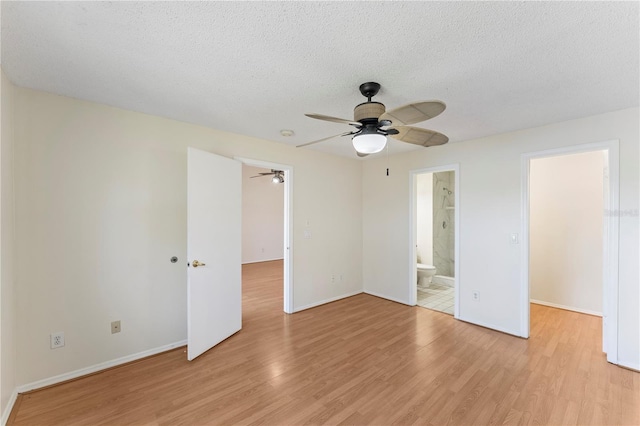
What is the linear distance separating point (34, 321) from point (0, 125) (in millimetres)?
1496

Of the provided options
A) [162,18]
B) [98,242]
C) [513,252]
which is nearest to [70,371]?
[98,242]

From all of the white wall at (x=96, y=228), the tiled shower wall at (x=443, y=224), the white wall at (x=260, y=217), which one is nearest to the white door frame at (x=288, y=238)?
the white wall at (x=96, y=228)

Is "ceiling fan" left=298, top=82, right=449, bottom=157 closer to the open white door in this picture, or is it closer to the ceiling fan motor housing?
the ceiling fan motor housing

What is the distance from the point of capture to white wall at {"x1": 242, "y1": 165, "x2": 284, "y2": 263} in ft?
24.8

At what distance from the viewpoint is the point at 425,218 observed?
18.1 ft

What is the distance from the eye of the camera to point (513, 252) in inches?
125

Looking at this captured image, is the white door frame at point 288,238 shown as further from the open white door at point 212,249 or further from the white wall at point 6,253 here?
the white wall at point 6,253

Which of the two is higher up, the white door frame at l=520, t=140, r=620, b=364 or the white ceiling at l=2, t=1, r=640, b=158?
the white ceiling at l=2, t=1, r=640, b=158

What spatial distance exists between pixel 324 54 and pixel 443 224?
4946mm

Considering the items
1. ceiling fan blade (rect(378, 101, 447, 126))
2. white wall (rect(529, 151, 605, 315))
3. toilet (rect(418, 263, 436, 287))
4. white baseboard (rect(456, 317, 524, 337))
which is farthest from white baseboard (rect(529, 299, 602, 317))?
ceiling fan blade (rect(378, 101, 447, 126))

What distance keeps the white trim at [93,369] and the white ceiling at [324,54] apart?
233 centimetres

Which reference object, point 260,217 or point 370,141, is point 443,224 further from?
point 260,217

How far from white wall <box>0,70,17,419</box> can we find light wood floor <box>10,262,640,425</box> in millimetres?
265

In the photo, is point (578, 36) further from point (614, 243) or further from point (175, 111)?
point (175, 111)
